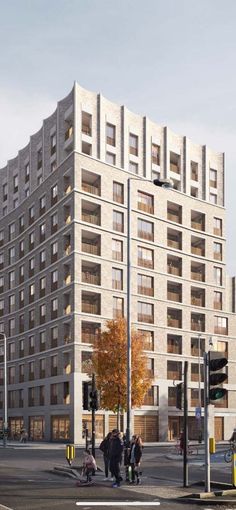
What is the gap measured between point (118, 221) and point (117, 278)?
5584mm

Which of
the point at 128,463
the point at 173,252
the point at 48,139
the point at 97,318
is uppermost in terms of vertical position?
the point at 48,139

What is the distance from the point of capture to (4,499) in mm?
19688

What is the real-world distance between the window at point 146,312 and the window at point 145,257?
3.90 metres

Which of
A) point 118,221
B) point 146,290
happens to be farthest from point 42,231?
point 146,290

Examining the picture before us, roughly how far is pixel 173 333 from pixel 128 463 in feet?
159

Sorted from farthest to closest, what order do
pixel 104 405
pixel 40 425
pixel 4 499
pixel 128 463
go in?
pixel 40 425 < pixel 104 405 < pixel 128 463 < pixel 4 499

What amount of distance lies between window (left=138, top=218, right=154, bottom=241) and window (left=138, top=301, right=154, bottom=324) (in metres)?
6.73

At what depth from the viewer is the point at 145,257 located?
7338 centimetres

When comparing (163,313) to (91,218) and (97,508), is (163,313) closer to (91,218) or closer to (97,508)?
(91,218)

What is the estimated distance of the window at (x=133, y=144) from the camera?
7349cm

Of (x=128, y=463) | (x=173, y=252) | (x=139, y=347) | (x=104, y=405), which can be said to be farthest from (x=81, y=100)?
(x=128, y=463)

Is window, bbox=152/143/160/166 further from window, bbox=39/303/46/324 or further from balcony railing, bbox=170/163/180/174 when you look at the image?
window, bbox=39/303/46/324

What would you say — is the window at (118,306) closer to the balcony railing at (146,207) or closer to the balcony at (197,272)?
the balcony railing at (146,207)

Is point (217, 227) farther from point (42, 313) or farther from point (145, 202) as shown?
point (42, 313)
